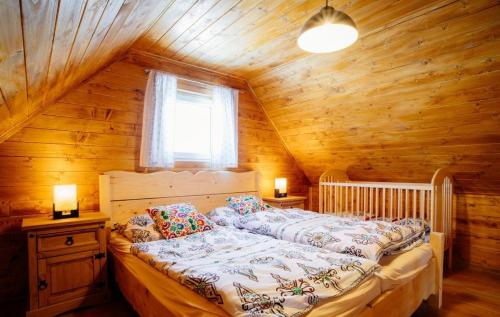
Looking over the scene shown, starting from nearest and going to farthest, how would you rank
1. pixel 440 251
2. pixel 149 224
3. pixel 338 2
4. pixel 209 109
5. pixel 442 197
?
pixel 338 2, pixel 440 251, pixel 149 224, pixel 442 197, pixel 209 109

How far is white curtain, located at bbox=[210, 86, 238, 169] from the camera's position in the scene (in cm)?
351

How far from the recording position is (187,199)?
3.21 m

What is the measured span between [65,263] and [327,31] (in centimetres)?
252

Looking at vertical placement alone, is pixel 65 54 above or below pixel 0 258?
above

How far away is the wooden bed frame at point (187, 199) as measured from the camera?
172cm

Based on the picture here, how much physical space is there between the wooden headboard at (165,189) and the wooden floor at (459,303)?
Result: 78 cm

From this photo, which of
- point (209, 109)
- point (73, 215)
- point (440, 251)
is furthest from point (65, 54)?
point (440, 251)

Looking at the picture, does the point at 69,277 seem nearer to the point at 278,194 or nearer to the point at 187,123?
the point at 187,123

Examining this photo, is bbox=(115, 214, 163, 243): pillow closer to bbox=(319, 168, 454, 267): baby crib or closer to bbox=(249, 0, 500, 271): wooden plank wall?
bbox=(249, 0, 500, 271): wooden plank wall

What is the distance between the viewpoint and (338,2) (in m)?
2.02

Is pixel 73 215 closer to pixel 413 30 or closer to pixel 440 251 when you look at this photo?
pixel 440 251

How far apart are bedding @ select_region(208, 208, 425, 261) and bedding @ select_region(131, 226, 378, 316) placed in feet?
0.47

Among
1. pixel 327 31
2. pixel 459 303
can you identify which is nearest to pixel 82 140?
pixel 327 31

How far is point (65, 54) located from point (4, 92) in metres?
0.35
